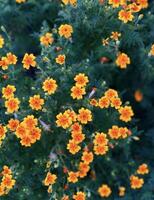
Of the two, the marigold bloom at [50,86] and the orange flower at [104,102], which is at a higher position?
the marigold bloom at [50,86]

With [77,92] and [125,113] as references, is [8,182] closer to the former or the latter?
[77,92]

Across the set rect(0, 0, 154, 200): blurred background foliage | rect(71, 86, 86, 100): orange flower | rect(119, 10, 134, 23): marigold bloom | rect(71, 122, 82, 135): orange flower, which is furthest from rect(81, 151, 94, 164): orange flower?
rect(119, 10, 134, 23): marigold bloom

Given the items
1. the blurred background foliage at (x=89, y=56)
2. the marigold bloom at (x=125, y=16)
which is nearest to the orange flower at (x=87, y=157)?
the blurred background foliage at (x=89, y=56)

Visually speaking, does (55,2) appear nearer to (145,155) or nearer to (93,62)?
(93,62)

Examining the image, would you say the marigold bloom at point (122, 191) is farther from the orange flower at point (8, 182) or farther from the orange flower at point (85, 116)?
the orange flower at point (8, 182)

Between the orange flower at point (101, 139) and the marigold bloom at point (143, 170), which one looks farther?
the marigold bloom at point (143, 170)

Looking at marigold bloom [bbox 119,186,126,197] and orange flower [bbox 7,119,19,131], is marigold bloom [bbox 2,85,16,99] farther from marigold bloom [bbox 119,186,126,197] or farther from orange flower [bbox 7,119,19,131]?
marigold bloom [bbox 119,186,126,197]
